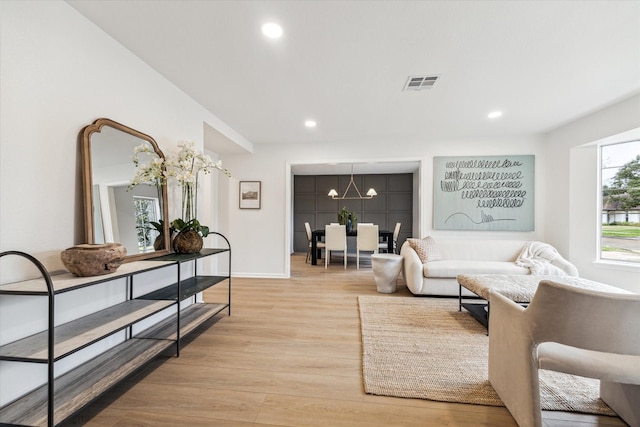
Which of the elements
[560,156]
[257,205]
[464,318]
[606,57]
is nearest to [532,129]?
[560,156]

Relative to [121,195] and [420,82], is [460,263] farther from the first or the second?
[121,195]

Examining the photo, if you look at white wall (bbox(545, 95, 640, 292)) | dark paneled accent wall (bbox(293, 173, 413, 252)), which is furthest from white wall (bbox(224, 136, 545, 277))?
dark paneled accent wall (bbox(293, 173, 413, 252))

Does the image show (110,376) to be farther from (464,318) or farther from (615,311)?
(464,318)

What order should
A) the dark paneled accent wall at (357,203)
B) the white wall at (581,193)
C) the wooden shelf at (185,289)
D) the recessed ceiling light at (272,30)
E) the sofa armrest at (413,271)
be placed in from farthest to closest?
1. the dark paneled accent wall at (357,203)
2. the sofa armrest at (413,271)
3. the white wall at (581,193)
4. the wooden shelf at (185,289)
5. the recessed ceiling light at (272,30)

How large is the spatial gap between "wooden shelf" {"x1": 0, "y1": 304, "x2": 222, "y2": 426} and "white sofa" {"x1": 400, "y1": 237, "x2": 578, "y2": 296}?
109 inches

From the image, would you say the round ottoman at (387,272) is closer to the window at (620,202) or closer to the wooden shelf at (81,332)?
the window at (620,202)

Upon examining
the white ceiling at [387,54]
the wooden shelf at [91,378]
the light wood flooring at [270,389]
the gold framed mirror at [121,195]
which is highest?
the white ceiling at [387,54]

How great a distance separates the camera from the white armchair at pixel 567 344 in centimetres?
103

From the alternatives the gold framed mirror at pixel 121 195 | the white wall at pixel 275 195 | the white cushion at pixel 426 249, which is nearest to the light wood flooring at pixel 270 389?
the gold framed mirror at pixel 121 195

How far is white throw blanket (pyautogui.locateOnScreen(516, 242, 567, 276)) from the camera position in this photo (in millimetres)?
3246

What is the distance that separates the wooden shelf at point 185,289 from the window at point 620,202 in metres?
4.88

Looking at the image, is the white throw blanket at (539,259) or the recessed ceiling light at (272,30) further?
the white throw blanket at (539,259)

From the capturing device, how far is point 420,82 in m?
2.61

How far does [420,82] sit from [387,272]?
2.46 m
